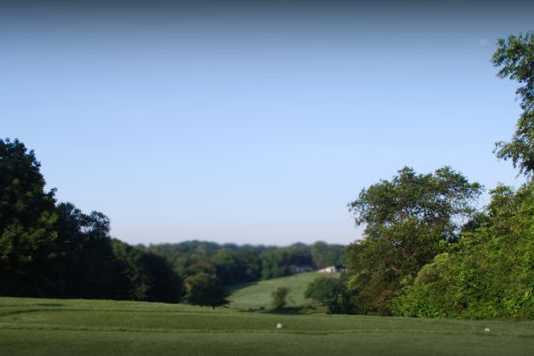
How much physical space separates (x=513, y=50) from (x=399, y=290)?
1983cm

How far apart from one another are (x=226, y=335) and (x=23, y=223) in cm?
3110

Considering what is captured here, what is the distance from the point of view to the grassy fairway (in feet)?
39.8

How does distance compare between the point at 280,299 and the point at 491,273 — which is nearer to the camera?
the point at 491,273

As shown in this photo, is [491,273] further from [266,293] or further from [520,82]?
[266,293]

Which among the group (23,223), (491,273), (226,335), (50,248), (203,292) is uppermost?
(23,223)

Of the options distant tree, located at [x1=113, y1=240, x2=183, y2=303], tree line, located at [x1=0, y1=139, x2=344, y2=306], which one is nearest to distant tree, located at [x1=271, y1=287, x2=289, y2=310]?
distant tree, located at [x1=113, y1=240, x2=183, y2=303]

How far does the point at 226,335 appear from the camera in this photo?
14438 mm

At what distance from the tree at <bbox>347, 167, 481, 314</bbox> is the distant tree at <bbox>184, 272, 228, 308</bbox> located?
Answer: 233ft

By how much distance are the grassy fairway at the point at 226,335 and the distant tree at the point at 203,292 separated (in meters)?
97.0

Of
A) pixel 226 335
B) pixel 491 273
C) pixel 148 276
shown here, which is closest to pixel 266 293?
pixel 148 276

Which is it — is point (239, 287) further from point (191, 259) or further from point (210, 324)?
point (210, 324)

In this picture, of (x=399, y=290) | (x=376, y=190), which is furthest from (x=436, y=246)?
(x=376, y=190)

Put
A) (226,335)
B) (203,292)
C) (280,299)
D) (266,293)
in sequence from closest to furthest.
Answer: (226,335) < (203,292) < (280,299) < (266,293)

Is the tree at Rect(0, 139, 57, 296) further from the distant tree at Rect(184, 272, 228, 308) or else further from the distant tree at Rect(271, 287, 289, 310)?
the distant tree at Rect(271, 287, 289, 310)
